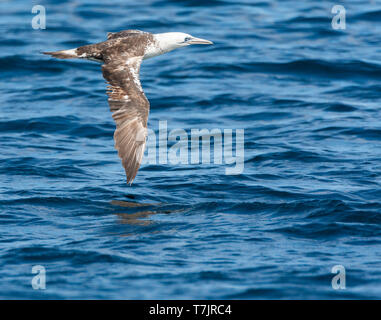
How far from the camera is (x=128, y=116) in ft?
35.1

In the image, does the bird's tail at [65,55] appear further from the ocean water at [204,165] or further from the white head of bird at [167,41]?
the ocean water at [204,165]

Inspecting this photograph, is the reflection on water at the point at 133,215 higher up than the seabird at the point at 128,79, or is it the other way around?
the seabird at the point at 128,79

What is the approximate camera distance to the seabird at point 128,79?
10.6 meters

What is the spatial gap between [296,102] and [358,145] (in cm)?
255

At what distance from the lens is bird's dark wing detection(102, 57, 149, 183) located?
1053 cm

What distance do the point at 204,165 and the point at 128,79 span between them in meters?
2.75

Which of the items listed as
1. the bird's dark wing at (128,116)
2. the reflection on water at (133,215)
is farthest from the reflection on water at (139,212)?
the bird's dark wing at (128,116)

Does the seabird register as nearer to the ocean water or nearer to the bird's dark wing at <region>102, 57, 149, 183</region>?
the bird's dark wing at <region>102, 57, 149, 183</region>

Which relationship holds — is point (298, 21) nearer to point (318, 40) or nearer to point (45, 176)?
point (318, 40)

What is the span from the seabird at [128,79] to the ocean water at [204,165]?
3.30ft

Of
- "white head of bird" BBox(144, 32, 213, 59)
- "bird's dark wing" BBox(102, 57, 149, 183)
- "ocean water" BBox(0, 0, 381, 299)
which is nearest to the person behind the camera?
"ocean water" BBox(0, 0, 381, 299)

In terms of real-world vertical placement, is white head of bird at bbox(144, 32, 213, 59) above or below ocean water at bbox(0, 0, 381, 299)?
above

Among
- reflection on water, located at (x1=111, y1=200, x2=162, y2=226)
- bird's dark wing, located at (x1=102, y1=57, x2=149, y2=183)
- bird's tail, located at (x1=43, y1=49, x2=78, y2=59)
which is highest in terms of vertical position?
bird's tail, located at (x1=43, y1=49, x2=78, y2=59)

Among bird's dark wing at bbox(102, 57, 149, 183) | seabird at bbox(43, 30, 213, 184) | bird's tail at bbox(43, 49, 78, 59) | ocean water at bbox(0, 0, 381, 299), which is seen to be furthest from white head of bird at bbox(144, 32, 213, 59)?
ocean water at bbox(0, 0, 381, 299)
